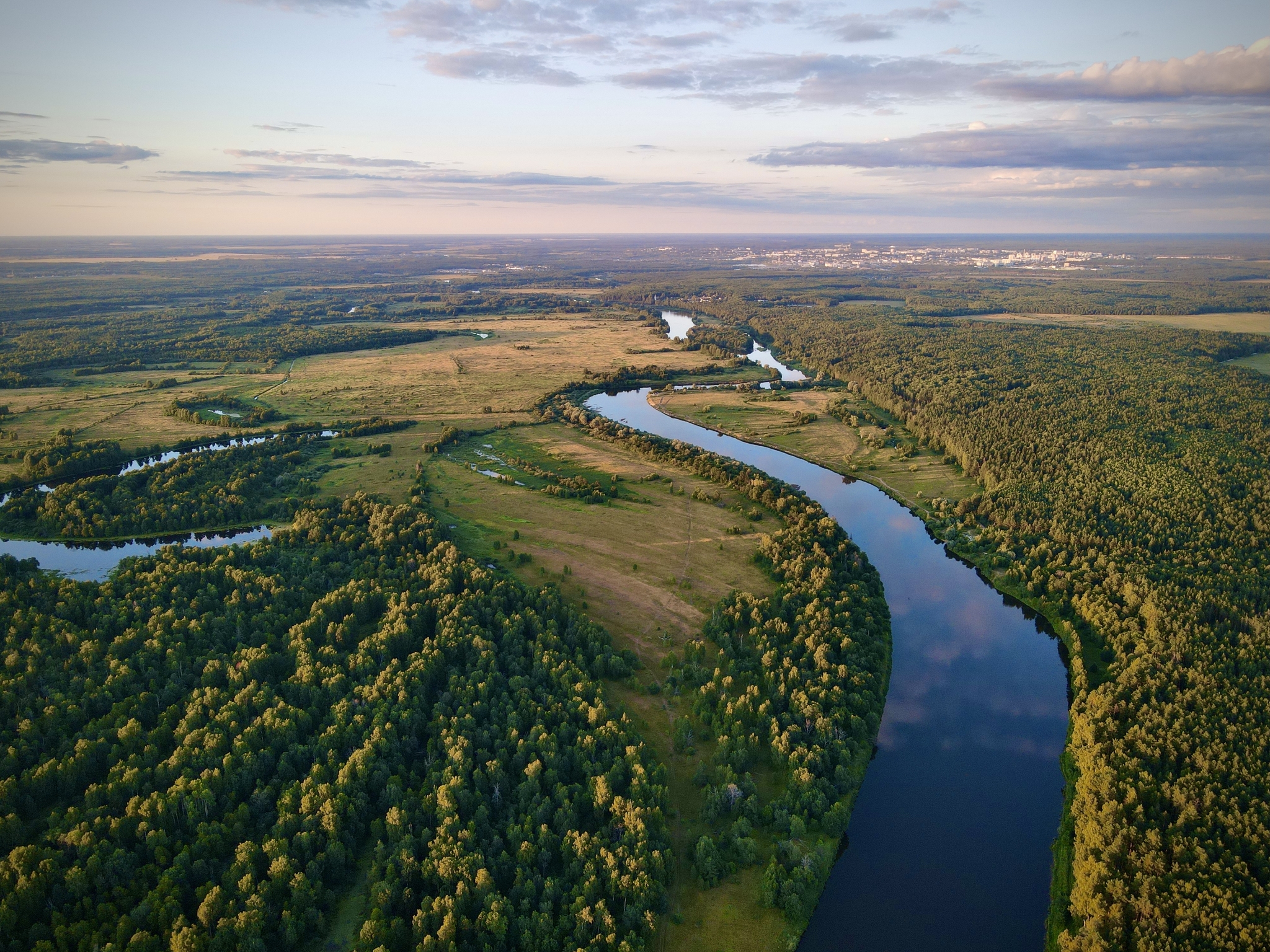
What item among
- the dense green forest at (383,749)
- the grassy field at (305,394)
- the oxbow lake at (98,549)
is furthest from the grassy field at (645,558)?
the grassy field at (305,394)

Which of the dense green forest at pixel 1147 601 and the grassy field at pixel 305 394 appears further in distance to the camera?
the grassy field at pixel 305 394

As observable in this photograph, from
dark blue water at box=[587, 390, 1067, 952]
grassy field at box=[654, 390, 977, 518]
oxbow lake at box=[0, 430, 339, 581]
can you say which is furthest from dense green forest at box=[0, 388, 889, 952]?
Result: grassy field at box=[654, 390, 977, 518]

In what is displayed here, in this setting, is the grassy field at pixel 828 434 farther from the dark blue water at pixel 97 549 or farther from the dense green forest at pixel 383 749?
the dark blue water at pixel 97 549

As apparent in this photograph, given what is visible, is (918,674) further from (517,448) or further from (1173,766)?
(517,448)

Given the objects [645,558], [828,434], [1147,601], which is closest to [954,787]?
[1147,601]

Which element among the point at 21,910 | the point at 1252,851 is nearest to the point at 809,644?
the point at 1252,851

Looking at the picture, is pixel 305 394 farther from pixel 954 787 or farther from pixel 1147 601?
pixel 1147 601
